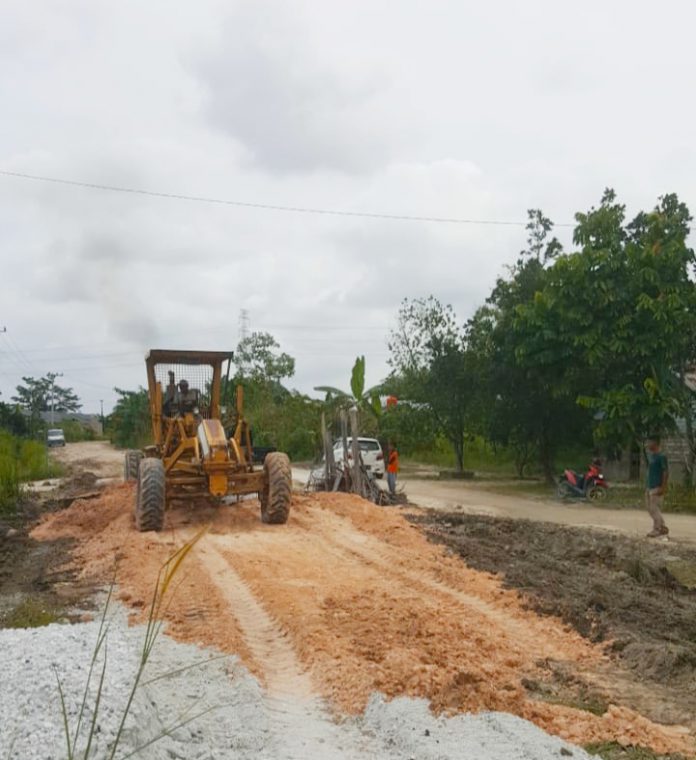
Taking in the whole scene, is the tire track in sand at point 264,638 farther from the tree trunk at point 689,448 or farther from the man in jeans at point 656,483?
the tree trunk at point 689,448

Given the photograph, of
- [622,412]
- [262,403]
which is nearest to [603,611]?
[622,412]

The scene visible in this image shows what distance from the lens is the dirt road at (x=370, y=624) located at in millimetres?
5887

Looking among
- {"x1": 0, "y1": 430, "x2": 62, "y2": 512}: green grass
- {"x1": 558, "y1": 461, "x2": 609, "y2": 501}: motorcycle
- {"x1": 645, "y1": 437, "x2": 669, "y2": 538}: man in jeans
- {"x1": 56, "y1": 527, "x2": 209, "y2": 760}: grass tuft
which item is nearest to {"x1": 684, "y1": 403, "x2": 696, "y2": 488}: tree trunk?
{"x1": 558, "y1": 461, "x2": 609, "y2": 501}: motorcycle

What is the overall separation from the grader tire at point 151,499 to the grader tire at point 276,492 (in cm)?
173

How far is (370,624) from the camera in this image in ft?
25.1

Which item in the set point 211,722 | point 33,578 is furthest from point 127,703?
point 33,578

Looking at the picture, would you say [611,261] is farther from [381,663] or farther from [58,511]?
[381,663]

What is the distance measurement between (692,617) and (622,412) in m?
13.1

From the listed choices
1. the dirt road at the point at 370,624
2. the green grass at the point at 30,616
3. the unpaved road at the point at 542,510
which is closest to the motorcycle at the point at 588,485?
the unpaved road at the point at 542,510

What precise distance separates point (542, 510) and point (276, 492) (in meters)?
8.18

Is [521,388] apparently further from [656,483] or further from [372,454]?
[656,483]

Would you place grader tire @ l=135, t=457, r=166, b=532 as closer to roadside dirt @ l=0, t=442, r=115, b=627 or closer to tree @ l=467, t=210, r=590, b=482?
roadside dirt @ l=0, t=442, r=115, b=627

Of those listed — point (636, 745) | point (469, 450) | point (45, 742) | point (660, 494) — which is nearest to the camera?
point (45, 742)

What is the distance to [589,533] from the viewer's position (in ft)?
52.5
